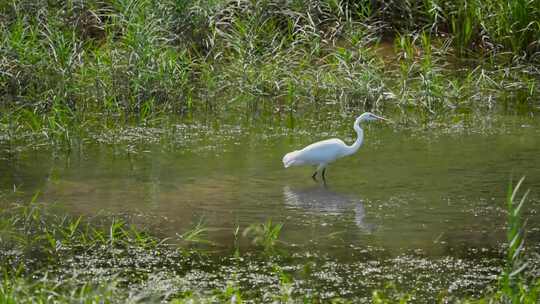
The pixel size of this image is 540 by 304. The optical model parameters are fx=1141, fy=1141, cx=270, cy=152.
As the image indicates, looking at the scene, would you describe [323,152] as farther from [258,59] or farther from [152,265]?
[152,265]

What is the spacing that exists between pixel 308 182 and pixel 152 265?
2.84 meters

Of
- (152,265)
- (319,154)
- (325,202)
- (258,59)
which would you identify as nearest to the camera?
(152,265)

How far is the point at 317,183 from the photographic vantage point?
9523 millimetres

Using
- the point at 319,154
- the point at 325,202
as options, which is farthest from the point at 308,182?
the point at 325,202

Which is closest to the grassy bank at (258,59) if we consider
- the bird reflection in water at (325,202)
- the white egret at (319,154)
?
the white egret at (319,154)

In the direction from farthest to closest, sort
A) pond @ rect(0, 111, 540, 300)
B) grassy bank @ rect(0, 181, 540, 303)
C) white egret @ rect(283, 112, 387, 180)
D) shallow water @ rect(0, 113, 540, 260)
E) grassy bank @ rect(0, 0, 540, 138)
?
grassy bank @ rect(0, 0, 540, 138) < white egret @ rect(283, 112, 387, 180) < shallow water @ rect(0, 113, 540, 260) < pond @ rect(0, 111, 540, 300) < grassy bank @ rect(0, 181, 540, 303)

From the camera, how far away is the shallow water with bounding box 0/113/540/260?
778 cm

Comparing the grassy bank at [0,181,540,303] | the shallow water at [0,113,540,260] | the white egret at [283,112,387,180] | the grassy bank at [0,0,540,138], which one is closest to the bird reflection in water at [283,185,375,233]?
the shallow water at [0,113,540,260]

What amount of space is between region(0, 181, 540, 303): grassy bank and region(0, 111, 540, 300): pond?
0.27 metres

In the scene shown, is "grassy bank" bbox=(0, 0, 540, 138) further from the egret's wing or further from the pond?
the egret's wing

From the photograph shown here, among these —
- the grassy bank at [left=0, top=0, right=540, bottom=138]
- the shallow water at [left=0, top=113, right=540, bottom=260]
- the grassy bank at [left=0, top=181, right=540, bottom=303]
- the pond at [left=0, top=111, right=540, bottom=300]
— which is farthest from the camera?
the grassy bank at [left=0, top=0, right=540, bottom=138]

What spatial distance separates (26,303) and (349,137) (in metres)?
6.10

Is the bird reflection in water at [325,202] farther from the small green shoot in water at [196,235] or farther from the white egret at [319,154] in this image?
the small green shoot in water at [196,235]

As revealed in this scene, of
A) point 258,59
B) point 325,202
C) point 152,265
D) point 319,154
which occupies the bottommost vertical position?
point 152,265
